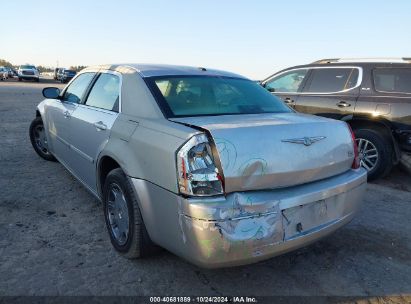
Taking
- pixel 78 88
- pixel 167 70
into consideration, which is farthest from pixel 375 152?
pixel 78 88

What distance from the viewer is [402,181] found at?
5.78m

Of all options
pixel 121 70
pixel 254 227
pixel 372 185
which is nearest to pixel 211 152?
pixel 254 227

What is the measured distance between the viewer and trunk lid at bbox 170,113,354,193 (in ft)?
7.56

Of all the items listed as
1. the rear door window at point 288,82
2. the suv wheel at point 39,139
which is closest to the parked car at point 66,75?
the suv wheel at point 39,139

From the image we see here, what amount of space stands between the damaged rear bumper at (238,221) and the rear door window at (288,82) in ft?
14.6

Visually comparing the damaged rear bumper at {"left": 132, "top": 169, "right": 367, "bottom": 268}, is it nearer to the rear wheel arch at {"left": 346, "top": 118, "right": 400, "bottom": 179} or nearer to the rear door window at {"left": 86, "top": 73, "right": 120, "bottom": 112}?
the rear door window at {"left": 86, "top": 73, "right": 120, "bottom": 112}

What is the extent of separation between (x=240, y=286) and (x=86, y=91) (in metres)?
2.68

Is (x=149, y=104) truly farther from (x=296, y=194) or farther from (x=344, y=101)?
(x=344, y=101)

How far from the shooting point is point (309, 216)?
2.54 meters

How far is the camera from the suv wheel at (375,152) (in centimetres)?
554

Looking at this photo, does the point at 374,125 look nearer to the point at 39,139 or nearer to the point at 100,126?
the point at 100,126

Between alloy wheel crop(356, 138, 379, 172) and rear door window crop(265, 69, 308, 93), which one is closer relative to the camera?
alloy wheel crop(356, 138, 379, 172)

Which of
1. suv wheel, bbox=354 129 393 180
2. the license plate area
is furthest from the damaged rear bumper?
suv wheel, bbox=354 129 393 180

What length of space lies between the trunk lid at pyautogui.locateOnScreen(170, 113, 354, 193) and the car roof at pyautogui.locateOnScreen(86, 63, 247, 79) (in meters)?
0.82
